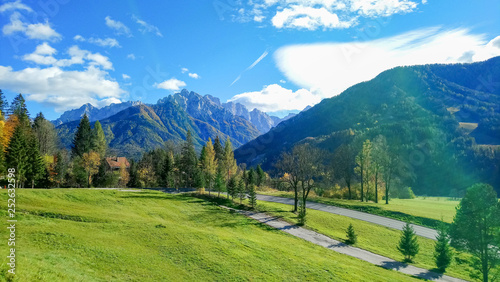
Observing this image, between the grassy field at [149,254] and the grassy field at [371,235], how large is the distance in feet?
26.5

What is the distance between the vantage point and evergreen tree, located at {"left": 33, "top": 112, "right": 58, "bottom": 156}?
256 ft

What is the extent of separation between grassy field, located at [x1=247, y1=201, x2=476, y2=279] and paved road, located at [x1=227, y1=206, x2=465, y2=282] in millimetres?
1605

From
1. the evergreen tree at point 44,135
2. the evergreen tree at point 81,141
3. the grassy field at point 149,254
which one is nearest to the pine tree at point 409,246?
the grassy field at point 149,254

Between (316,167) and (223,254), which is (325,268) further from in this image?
(316,167)

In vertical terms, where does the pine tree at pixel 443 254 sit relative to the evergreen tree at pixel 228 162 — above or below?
below

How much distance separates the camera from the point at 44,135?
79.6 m

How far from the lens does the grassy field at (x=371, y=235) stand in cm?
3277

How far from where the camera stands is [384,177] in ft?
222

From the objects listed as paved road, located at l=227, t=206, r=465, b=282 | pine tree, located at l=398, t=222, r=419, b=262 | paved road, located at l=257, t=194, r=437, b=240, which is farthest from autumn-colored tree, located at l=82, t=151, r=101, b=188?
pine tree, located at l=398, t=222, r=419, b=262

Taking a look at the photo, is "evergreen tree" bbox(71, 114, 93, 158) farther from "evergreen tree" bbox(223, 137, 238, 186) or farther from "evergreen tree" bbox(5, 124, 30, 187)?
"evergreen tree" bbox(223, 137, 238, 186)

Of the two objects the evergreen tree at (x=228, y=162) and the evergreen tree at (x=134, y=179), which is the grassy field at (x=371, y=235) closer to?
the evergreen tree at (x=228, y=162)

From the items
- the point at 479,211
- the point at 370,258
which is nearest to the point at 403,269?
the point at 370,258

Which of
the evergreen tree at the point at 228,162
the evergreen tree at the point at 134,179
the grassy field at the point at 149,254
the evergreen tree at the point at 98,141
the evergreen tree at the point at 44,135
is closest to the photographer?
the grassy field at the point at 149,254

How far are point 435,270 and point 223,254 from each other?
27422 mm
